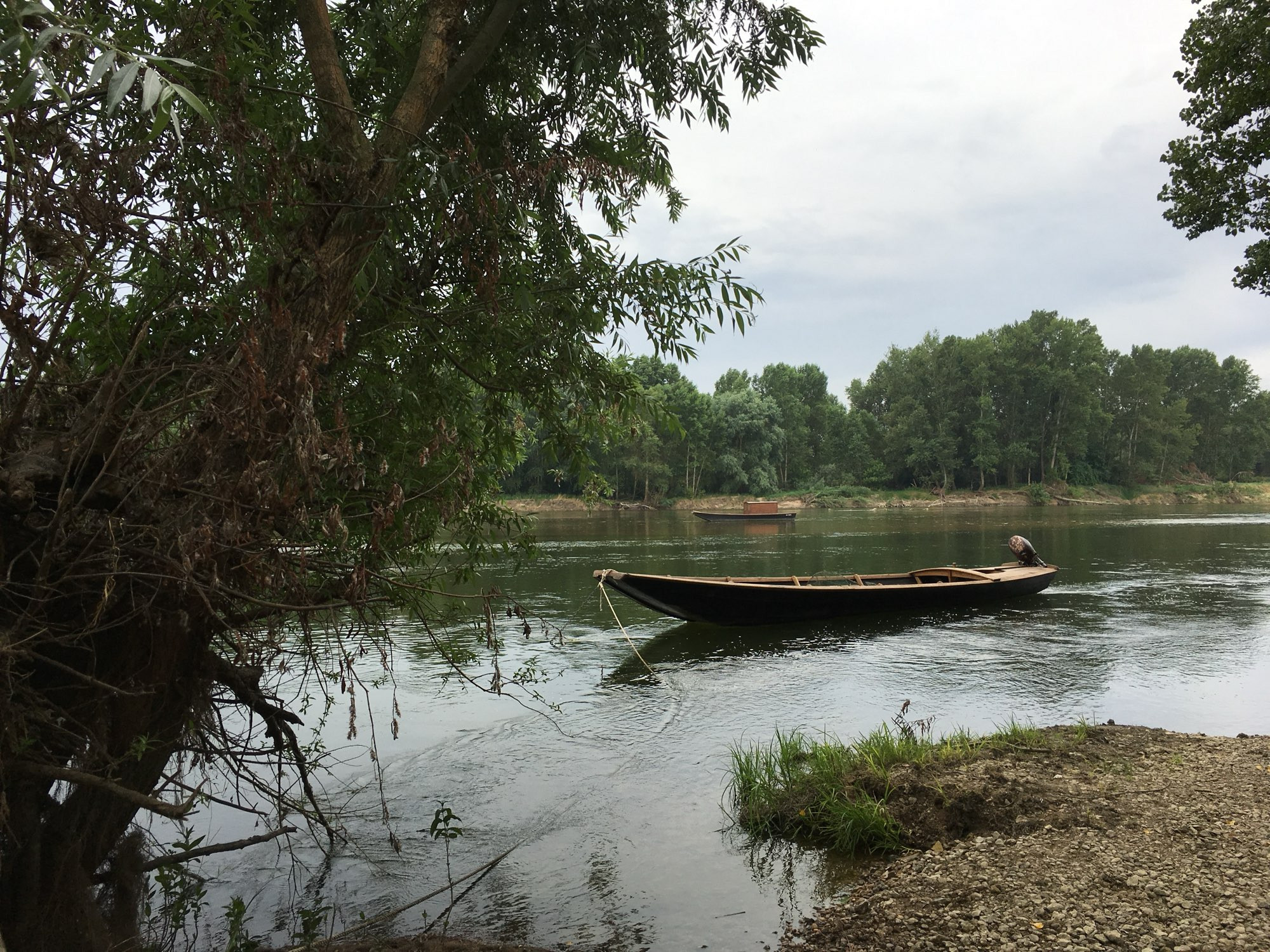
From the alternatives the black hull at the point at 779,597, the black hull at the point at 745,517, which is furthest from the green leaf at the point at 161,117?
the black hull at the point at 745,517

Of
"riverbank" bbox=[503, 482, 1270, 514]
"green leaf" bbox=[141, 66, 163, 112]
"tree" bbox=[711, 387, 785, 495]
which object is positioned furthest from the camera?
"tree" bbox=[711, 387, 785, 495]

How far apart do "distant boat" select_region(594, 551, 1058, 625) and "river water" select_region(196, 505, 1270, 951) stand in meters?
0.35

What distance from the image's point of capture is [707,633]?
51.4ft

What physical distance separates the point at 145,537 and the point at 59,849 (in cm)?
168

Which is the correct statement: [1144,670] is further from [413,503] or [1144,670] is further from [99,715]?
[99,715]

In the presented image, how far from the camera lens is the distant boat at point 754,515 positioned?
5338 cm

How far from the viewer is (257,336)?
111 inches

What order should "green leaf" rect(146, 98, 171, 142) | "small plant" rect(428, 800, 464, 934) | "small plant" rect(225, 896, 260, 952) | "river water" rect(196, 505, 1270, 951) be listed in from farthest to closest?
"river water" rect(196, 505, 1270, 951)
"small plant" rect(428, 800, 464, 934)
"small plant" rect(225, 896, 260, 952)
"green leaf" rect(146, 98, 171, 142)

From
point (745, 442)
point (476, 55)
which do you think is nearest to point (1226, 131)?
point (476, 55)

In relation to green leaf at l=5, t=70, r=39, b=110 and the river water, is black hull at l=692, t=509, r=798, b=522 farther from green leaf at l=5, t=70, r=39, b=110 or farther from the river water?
green leaf at l=5, t=70, r=39, b=110

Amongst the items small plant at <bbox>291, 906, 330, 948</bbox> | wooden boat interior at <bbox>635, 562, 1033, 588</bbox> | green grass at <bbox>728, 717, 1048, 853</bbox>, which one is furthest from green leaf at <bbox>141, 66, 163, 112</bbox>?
wooden boat interior at <bbox>635, 562, 1033, 588</bbox>

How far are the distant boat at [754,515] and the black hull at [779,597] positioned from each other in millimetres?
35077

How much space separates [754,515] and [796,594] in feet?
125

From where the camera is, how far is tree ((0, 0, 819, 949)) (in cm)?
266
